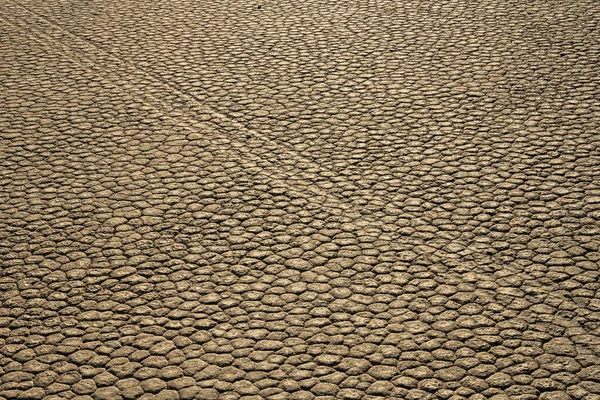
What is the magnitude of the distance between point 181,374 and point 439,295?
116cm

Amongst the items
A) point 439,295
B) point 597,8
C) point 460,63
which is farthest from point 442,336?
point 597,8

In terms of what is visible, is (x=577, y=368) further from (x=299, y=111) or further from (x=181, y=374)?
(x=299, y=111)

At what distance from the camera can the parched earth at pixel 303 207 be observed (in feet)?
10.4

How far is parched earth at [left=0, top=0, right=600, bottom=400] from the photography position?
10.4 feet

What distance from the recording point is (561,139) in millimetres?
4730

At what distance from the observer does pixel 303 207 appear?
13.8 feet

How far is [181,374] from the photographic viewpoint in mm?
3133

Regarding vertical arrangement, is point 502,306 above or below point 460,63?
below

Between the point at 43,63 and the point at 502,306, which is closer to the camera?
the point at 502,306

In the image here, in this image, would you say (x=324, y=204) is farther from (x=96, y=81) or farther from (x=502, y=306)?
(x=96, y=81)

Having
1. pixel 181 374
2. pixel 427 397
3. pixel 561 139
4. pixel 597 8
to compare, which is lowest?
pixel 181 374

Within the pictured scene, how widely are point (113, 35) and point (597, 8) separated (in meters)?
3.93

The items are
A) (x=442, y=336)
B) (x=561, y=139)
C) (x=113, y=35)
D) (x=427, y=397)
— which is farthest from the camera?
(x=113, y=35)

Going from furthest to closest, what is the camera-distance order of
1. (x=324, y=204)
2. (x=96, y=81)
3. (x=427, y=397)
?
(x=96, y=81)
(x=324, y=204)
(x=427, y=397)
